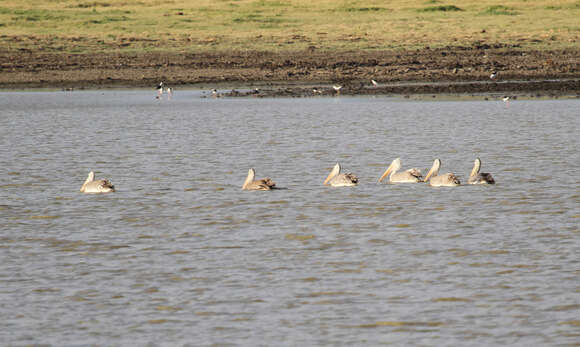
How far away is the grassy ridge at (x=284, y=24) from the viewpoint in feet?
162

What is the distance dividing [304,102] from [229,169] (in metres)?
16.1

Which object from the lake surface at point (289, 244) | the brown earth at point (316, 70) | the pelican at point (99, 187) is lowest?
the lake surface at point (289, 244)

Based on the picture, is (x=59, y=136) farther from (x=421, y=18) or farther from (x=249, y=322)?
(x=421, y=18)

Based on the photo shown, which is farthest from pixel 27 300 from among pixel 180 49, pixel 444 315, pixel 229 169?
pixel 180 49

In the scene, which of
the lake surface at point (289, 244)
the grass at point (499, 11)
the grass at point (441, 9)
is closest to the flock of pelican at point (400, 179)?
the lake surface at point (289, 244)

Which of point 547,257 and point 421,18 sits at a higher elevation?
point 421,18

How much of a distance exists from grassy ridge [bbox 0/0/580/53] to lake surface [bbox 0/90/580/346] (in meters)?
26.2

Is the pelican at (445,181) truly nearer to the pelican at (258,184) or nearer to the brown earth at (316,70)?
the pelican at (258,184)

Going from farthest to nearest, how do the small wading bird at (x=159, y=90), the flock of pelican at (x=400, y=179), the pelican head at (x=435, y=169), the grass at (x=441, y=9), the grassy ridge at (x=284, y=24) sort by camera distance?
the grass at (x=441, y=9)
the grassy ridge at (x=284, y=24)
the small wading bird at (x=159, y=90)
the pelican head at (x=435, y=169)
the flock of pelican at (x=400, y=179)

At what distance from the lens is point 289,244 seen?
11.4 m

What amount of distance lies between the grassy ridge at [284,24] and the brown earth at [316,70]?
220 cm

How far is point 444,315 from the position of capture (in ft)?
27.5

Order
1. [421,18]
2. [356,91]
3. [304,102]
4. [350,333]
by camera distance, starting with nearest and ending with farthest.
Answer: [350,333] < [304,102] < [356,91] < [421,18]

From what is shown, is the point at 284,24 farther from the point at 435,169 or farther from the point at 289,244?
the point at 289,244
